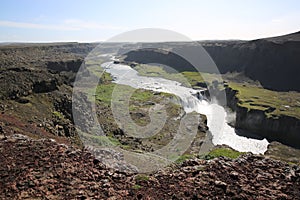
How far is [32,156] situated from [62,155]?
1150 mm

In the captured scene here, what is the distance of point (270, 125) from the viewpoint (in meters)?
42.2

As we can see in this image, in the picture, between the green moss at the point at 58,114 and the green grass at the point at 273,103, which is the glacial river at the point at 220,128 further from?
the green moss at the point at 58,114

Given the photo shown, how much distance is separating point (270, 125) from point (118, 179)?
37.2m

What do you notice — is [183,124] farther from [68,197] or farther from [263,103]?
[68,197]

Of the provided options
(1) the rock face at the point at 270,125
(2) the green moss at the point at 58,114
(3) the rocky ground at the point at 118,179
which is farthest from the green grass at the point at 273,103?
(3) the rocky ground at the point at 118,179

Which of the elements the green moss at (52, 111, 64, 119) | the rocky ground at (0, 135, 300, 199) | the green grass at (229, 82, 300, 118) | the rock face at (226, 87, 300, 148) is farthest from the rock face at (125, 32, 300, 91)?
the rocky ground at (0, 135, 300, 199)

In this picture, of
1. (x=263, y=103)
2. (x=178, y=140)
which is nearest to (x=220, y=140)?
(x=178, y=140)

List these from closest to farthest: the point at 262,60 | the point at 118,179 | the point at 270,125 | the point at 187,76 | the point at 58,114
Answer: the point at 118,179 < the point at 58,114 < the point at 270,125 < the point at 187,76 < the point at 262,60

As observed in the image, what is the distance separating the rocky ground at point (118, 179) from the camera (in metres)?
9.43

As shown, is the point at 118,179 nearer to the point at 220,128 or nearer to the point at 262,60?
the point at 220,128

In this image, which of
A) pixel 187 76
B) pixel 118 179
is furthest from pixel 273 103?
pixel 118 179

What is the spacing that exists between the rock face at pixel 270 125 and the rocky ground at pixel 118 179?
101ft

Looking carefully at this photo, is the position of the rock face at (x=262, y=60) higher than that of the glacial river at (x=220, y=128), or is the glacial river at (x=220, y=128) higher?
the rock face at (x=262, y=60)

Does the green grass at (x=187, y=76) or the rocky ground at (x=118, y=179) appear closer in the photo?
the rocky ground at (x=118, y=179)
